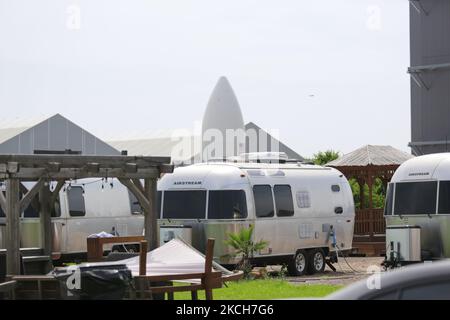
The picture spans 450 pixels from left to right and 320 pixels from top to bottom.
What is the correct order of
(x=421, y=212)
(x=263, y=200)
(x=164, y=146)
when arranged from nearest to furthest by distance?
(x=421, y=212)
(x=263, y=200)
(x=164, y=146)

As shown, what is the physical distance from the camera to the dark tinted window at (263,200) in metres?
23.2

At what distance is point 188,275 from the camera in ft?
43.0

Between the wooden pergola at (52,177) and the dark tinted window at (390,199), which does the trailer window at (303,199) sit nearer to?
the dark tinted window at (390,199)

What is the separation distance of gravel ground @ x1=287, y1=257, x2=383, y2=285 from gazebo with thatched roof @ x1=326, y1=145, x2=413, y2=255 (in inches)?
146

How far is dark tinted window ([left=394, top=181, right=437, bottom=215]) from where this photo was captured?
22109 mm

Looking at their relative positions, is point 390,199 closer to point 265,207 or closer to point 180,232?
point 265,207

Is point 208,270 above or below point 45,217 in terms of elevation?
below

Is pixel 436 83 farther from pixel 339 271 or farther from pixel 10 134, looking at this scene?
pixel 10 134

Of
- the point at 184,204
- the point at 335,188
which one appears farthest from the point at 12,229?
the point at 335,188

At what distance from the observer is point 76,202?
25875 millimetres

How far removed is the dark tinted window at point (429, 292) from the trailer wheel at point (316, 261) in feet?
63.9

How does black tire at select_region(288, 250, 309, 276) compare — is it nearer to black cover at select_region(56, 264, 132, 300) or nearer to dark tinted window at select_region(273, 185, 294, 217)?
dark tinted window at select_region(273, 185, 294, 217)

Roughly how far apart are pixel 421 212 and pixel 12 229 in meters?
11.1
